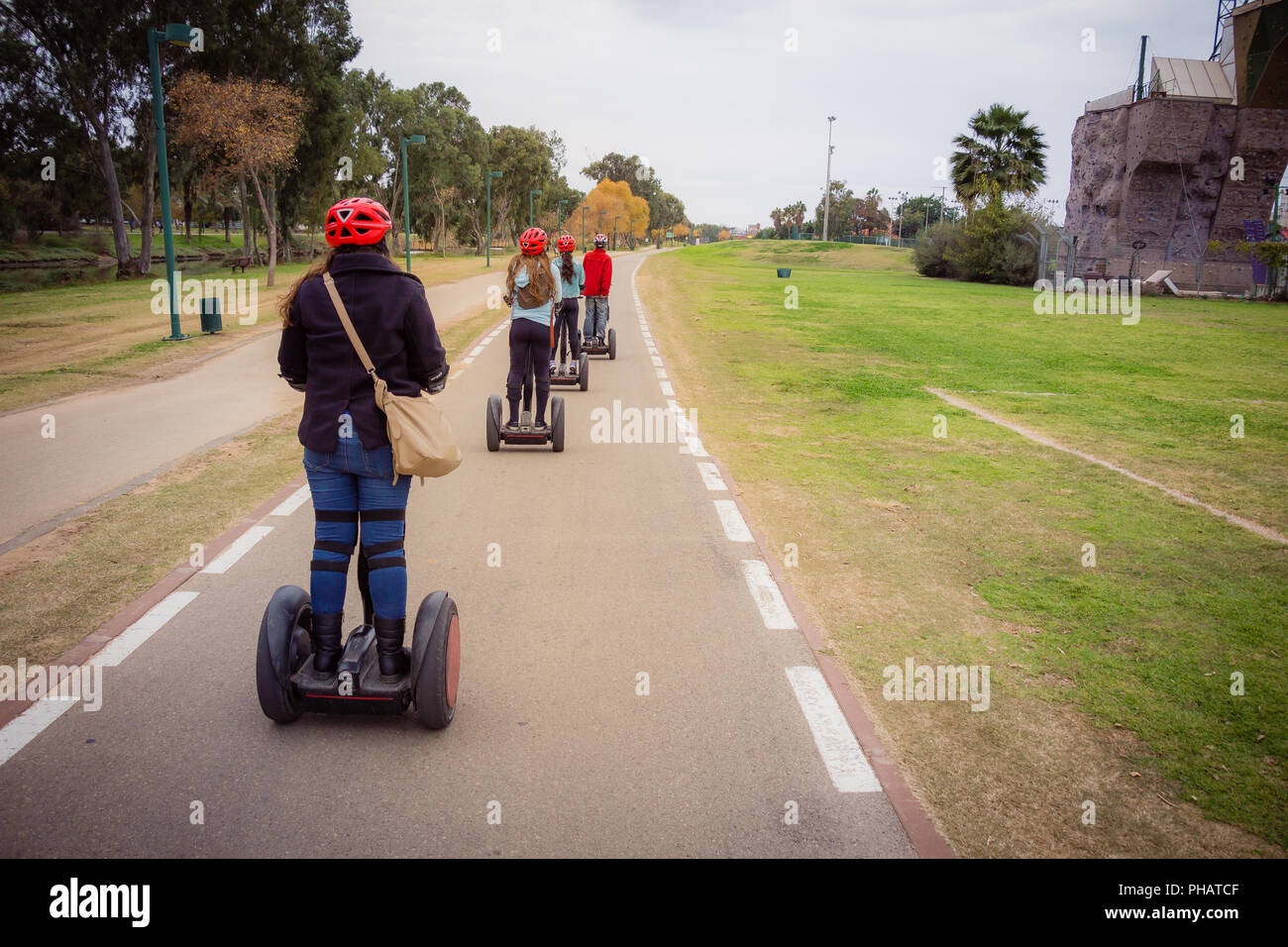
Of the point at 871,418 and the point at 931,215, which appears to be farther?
the point at 931,215

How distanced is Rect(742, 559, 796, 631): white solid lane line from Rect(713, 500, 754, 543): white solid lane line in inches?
Answer: 19.9

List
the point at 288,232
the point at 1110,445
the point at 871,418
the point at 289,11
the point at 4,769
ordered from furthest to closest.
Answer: the point at 288,232, the point at 289,11, the point at 871,418, the point at 1110,445, the point at 4,769

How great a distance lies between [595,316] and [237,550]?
10.8 metres

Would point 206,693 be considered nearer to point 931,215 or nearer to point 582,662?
point 582,662

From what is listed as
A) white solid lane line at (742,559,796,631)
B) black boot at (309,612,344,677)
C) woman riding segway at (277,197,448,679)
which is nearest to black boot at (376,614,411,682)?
woman riding segway at (277,197,448,679)

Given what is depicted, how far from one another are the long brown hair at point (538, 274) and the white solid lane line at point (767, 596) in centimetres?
372

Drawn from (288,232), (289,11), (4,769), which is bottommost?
(4,769)

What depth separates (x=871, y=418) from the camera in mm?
11875

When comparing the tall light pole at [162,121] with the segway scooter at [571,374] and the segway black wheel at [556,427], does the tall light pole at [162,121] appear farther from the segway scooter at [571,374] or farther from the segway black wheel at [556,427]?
the segway black wheel at [556,427]

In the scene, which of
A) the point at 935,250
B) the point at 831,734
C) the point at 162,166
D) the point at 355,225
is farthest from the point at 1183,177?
the point at 355,225

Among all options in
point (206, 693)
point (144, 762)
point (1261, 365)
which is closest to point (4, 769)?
point (144, 762)

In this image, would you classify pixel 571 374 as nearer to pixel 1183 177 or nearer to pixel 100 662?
A: pixel 100 662

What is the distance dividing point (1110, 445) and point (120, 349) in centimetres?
1708

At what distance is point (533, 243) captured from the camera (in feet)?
28.0
